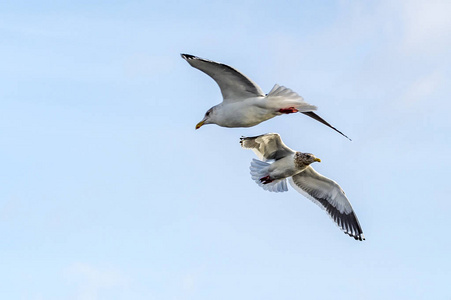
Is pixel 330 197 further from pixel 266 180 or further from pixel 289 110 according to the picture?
pixel 289 110

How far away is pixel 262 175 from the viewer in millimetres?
15297

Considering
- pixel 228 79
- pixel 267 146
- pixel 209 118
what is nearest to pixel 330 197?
pixel 267 146

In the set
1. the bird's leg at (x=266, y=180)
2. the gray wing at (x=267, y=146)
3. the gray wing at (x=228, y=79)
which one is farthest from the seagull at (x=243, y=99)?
the bird's leg at (x=266, y=180)

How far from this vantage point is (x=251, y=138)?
15.3 meters

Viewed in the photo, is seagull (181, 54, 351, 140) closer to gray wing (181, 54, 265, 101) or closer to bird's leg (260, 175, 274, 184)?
gray wing (181, 54, 265, 101)

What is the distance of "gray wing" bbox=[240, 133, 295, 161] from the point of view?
15.2 m

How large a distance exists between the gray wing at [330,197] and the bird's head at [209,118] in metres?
2.92

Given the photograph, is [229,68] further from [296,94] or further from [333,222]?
[333,222]

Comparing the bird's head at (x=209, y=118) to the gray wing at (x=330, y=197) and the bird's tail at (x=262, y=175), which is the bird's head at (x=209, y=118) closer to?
the bird's tail at (x=262, y=175)

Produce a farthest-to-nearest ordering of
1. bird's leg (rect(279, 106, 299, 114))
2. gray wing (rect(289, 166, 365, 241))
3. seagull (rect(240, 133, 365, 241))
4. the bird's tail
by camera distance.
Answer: gray wing (rect(289, 166, 365, 241)) < the bird's tail < seagull (rect(240, 133, 365, 241)) < bird's leg (rect(279, 106, 299, 114))

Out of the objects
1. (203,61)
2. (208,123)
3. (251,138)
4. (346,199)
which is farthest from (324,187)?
(203,61)

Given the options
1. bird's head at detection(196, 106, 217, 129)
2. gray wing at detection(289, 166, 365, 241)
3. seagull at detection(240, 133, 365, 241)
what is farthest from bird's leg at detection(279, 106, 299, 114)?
gray wing at detection(289, 166, 365, 241)

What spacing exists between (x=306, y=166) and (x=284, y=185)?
67cm

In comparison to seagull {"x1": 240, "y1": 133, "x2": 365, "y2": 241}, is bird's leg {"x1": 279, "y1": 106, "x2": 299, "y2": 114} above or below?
A: below
